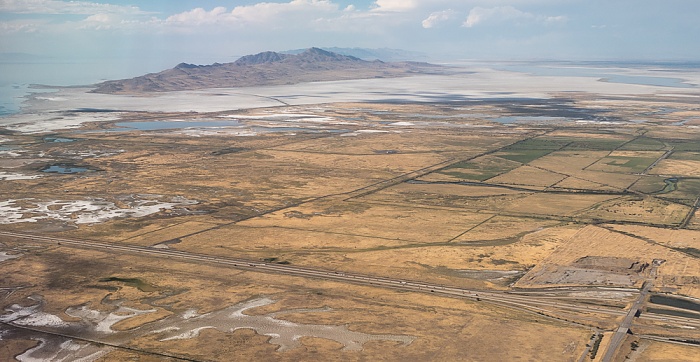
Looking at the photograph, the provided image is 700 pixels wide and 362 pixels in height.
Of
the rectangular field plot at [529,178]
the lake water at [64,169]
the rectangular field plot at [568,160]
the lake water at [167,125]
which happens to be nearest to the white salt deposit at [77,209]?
the lake water at [64,169]

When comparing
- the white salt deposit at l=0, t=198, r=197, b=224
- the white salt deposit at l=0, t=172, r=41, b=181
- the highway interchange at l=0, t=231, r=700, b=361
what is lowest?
the highway interchange at l=0, t=231, r=700, b=361

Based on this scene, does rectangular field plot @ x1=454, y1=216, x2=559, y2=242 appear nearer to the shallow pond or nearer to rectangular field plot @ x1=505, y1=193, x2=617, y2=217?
rectangular field plot @ x1=505, y1=193, x2=617, y2=217

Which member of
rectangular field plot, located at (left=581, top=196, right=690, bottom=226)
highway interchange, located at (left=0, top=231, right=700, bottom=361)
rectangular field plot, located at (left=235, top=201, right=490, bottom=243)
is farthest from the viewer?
rectangular field plot, located at (left=581, top=196, right=690, bottom=226)

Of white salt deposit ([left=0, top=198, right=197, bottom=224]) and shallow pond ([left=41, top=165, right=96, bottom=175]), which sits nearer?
white salt deposit ([left=0, top=198, right=197, bottom=224])

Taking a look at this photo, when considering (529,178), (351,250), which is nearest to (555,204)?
(529,178)

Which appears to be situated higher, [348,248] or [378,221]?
[378,221]

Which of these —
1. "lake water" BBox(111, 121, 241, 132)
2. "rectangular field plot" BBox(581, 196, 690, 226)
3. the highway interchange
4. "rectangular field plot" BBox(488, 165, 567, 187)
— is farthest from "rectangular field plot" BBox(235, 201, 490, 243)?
"lake water" BBox(111, 121, 241, 132)

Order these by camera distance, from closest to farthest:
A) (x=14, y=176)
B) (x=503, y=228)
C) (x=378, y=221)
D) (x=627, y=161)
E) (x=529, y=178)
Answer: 1. (x=503, y=228)
2. (x=378, y=221)
3. (x=529, y=178)
4. (x=14, y=176)
5. (x=627, y=161)

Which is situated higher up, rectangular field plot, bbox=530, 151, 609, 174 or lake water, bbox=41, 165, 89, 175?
rectangular field plot, bbox=530, 151, 609, 174

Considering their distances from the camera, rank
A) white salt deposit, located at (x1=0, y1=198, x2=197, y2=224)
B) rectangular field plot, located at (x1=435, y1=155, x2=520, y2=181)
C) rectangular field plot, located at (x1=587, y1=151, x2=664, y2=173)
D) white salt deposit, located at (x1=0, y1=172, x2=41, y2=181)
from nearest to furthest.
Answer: white salt deposit, located at (x1=0, y1=198, x2=197, y2=224) → white salt deposit, located at (x1=0, y1=172, x2=41, y2=181) → rectangular field plot, located at (x1=435, y1=155, x2=520, y2=181) → rectangular field plot, located at (x1=587, y1=151, x2=664, y2=173)

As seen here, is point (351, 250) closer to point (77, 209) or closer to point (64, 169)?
point (77, 209)

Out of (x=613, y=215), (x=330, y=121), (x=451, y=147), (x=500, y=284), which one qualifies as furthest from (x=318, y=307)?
(x=330, y=121)
